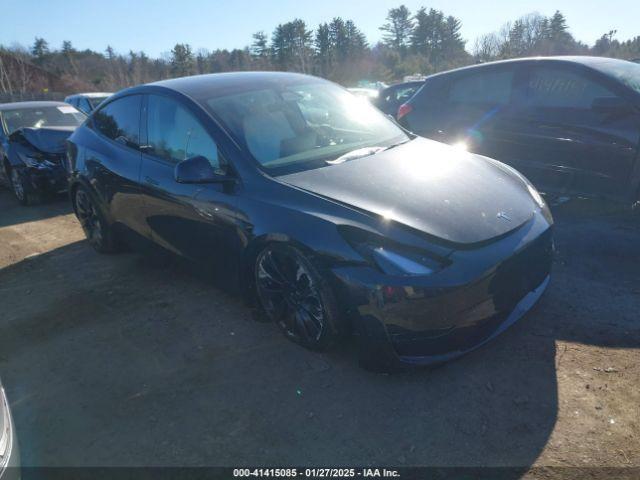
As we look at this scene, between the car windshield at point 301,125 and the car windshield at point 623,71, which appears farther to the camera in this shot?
the car windshield at point 623,71

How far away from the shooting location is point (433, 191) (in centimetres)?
287

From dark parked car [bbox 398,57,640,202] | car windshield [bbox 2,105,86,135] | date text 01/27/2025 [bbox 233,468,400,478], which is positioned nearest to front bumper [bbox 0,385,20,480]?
date text 01/27/2025 [bbox 233,468,400,478]

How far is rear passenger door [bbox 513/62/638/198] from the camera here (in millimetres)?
4562

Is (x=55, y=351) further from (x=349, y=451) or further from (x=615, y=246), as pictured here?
(x=615, y=246)

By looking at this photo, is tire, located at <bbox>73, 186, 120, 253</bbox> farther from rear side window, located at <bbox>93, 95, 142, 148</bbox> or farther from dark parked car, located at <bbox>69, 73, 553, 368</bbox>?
rear side window, located at <bbox>93, 95, 142, 148</bbox>

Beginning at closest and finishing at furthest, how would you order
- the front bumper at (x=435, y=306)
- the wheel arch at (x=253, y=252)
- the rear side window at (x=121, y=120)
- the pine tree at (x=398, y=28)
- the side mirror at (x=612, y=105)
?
the front bumper at (x=435, y=306) < the wheel arch at (x=253, y=252) < the rear side window at (x=121, y=120) < the side mirror at (x=612, y=105) < the pine tree at (x=398, y=28)

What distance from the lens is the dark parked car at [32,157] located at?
23.5 ft

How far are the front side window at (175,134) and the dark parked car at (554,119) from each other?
136 inches

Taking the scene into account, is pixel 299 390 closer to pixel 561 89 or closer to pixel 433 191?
pixel 433 191

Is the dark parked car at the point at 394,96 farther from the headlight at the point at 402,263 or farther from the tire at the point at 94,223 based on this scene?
the headlight at the point at 402,263

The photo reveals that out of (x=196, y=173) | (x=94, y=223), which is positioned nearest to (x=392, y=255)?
(x=196, y=173)

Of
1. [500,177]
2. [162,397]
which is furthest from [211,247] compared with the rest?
[500,177]

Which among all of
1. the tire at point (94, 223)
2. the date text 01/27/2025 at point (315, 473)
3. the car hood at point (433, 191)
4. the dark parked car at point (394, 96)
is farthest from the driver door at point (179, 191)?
the dark parked car at point (394, 96)

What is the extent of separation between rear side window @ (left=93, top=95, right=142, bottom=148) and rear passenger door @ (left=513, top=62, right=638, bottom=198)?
385 centimetres
